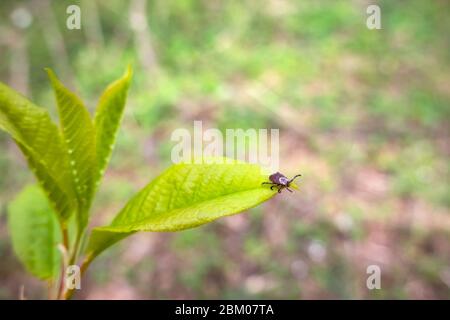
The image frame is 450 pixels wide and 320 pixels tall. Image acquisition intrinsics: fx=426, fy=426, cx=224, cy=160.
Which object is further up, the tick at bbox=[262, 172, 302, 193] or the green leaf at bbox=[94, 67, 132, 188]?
the green leaf at bbox=[94, 67, 132, 188]

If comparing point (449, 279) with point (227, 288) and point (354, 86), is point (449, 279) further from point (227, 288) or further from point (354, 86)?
point (354, 86)

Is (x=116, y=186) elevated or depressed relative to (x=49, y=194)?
elevated

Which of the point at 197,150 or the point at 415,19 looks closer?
the point at 197,150

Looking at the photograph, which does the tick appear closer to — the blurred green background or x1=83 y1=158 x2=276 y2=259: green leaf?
x1=83 y1=158 x2=276 y2=259: green leaf

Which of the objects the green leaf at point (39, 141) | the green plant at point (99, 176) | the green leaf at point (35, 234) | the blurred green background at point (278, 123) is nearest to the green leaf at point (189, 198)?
the green plant at point (99, 176)

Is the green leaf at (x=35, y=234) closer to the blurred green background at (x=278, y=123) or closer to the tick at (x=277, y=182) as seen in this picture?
the tick at (x=277, y=182)

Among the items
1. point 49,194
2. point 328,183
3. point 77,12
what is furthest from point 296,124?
point 49,194

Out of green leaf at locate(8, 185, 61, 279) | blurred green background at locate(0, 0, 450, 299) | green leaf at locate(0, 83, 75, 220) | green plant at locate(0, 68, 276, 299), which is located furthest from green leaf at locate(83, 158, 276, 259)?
blurred green background at locate(0, 0, 450, 299)

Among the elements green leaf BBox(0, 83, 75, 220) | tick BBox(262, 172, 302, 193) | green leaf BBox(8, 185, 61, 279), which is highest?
green leaf BBox(0, 83, 75, 220)
